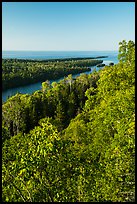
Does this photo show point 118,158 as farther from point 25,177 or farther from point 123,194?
point 25,177

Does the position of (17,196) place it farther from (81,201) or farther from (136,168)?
(136,168)

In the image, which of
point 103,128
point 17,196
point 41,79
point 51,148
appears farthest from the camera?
point 41,79

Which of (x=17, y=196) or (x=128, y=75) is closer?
(x=17, y=196)

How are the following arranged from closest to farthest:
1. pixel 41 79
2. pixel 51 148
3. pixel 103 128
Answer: pixel 51 148 → pixel 103 128 → pixel 41 79

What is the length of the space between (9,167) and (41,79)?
11433 cm

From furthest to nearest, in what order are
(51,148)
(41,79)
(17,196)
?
1. (41,79)
2. (17,196)
3. (51,148)

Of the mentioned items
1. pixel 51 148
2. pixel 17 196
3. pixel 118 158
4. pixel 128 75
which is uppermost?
pixel 128 75

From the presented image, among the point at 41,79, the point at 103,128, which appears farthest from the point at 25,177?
the point at 41,79

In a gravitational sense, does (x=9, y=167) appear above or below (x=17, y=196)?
above

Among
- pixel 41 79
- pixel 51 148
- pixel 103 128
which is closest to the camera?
pixel 51 148

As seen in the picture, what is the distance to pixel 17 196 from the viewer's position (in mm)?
10586

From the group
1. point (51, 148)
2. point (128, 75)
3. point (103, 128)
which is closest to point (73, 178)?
point (51, 148)

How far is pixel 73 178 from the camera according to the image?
10.7 meters

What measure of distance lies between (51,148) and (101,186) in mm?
2457
